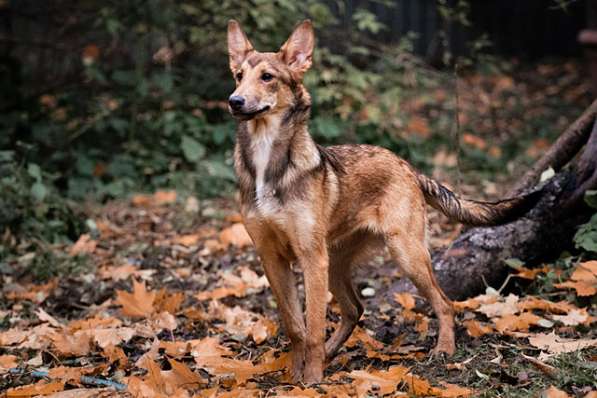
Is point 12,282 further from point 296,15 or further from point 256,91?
point 296,15

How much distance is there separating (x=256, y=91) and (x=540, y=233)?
245 centimetres

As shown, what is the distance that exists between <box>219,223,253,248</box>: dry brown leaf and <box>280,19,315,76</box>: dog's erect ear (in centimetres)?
279

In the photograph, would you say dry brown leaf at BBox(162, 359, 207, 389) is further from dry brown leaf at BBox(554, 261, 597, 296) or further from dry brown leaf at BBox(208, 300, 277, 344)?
dry brown leaf at BBox(554, 261, 597, 296)

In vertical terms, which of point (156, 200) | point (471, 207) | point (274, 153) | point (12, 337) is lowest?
point (156, 200)

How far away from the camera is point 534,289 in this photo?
5.44 metres

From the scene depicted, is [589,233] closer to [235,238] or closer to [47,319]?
[235,238]

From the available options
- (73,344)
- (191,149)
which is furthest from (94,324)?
(191,149)

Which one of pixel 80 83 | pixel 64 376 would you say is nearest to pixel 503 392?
pixel 64 376

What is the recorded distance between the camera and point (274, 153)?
447cm

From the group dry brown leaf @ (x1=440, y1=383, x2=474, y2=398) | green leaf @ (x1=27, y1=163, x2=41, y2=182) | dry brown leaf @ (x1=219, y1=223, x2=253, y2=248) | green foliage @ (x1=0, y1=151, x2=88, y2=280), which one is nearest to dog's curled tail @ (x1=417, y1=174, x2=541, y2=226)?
dry brown leaf @ (x1=440, y1=383, x2=474, y2=398)

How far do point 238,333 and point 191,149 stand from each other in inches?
181

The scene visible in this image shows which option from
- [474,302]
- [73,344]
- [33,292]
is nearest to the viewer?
[73,344]

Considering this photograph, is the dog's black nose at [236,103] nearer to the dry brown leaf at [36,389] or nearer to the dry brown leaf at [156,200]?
the dry brown leaf at [36,389]

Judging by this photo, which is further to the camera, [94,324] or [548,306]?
[94,324]
